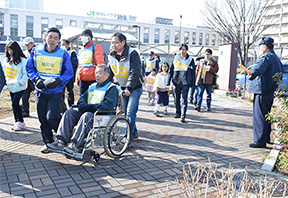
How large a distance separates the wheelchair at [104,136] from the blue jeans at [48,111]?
2.15ft

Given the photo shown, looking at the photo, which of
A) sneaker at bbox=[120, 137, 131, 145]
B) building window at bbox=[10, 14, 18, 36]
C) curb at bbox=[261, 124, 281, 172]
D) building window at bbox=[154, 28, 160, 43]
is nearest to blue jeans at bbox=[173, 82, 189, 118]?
curb at bbox=[261, 124, 281, 172]

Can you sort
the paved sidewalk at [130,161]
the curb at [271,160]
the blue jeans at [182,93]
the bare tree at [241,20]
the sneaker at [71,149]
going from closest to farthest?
1. the paved sidewalk at [130,161]
2. the sneaker at [71,149]
3. the curb at [271,160]
4. the blue jeans at [182,93]
5. the bare tree at [241,20]

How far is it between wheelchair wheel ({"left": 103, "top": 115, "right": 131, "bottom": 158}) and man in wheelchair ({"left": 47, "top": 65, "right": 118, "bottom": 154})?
0.21 m

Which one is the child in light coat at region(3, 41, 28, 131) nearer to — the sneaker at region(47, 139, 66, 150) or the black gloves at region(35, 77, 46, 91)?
the black gloves at region(35, 77, 46, 91)

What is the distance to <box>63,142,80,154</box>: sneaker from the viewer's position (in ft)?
13.2

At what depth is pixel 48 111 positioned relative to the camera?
4520 mm

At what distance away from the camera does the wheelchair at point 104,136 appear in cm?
406

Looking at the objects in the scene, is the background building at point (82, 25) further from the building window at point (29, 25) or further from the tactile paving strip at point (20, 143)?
the tactile paving strip at point (20, 143)

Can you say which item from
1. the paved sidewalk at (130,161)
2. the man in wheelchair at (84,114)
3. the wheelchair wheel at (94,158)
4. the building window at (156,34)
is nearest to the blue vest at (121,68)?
the man in wheelchair at (84,114)

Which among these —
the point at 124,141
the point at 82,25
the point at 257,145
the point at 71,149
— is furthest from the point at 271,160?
the point at 82,25

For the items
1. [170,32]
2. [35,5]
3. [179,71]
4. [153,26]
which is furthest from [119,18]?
[179,71]

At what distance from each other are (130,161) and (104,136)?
64cm

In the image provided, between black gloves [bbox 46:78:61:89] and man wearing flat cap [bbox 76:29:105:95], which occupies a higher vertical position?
man wearing flat cap [bbox 76:29:105:95]

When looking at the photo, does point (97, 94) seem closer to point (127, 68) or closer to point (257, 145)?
point (127, 68)
